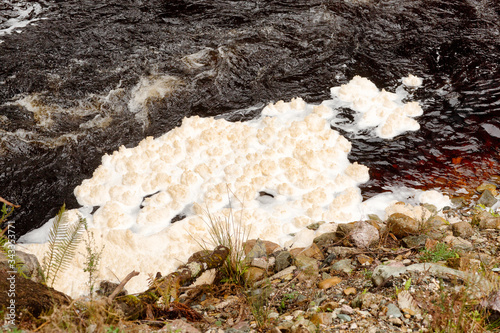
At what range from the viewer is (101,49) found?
6.89 meters

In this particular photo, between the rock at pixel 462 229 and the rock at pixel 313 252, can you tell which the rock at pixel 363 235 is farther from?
the rock at pixel 462 229

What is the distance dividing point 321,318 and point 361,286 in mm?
557

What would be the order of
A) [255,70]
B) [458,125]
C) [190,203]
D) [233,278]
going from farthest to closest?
[255,70] → [458,125] → [190,203] → [233,278]

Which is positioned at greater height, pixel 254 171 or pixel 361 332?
pixel 361 332

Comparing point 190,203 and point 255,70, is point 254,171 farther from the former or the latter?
point 255,70

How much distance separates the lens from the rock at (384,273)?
2885 mm

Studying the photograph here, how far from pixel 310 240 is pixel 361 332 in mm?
1662

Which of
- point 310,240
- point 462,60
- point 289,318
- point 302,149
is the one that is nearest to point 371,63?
point 462,60

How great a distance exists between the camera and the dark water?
5.14 meters

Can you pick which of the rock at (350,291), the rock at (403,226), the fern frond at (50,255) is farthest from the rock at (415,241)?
the fern frond at (50,255)

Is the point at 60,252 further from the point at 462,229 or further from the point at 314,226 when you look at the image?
the point at 462,229

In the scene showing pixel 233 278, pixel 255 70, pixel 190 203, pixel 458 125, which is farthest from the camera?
pixel 255 70

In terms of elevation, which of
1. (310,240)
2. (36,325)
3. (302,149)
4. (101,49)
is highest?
(101,49)

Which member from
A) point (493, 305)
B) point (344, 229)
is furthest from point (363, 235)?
point (493, 305)
